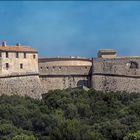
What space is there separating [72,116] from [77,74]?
666cm

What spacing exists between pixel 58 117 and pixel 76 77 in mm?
8886

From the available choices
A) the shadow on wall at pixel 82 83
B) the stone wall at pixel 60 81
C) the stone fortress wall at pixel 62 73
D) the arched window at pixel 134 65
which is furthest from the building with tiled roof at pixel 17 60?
the arched window at pixel 134 65

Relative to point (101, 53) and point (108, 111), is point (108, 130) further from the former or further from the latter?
point (101, 53)

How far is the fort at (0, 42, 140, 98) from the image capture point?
80.6 m

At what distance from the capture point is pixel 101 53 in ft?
279

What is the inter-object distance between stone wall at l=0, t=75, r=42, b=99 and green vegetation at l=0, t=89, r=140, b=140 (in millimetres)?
912

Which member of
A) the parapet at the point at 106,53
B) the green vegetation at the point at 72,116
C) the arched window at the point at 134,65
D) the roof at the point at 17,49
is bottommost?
the green vegetation at the point at 72,116

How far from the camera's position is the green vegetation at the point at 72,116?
68.7 metres

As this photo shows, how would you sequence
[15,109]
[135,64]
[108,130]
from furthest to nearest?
[135,64], [15,109], [108,130]

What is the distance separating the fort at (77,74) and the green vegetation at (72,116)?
127 cm

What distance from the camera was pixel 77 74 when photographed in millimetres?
82500

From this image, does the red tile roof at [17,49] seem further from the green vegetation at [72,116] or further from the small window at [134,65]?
the small window at [134,65]

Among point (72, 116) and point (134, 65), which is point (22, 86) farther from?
point (134, 65)

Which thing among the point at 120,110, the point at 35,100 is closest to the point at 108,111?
the point at 120,110
